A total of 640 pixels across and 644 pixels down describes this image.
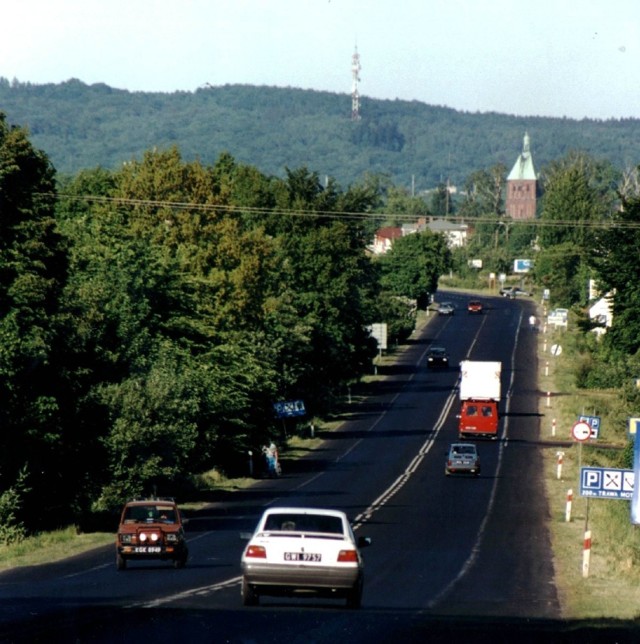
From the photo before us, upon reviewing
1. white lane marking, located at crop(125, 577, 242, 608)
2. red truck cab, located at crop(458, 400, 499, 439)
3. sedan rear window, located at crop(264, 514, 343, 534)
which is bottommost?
red truck cab, located at crop(458, 400, 499, 439)

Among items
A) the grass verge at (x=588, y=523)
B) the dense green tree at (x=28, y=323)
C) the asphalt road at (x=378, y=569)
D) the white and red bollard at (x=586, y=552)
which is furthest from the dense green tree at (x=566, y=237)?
the white and red bollard at (x=586, y=552)

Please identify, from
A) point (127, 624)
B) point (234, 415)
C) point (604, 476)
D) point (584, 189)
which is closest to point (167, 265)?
point (234, 415)

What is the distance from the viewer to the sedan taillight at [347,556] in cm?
2119

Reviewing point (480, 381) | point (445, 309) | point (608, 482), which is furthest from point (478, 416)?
point (445, 309)

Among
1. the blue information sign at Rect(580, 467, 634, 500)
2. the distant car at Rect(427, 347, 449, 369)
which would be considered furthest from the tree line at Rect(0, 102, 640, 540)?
the blue information sign at Rect(580, 467, 634, 500)

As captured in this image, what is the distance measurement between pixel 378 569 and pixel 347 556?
1297 cm

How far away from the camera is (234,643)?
17.3 meters

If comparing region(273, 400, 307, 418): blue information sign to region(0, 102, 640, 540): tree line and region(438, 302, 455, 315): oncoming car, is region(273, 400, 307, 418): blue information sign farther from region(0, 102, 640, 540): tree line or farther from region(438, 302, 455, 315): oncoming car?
region(438, 302, 455, 315): oncoming car

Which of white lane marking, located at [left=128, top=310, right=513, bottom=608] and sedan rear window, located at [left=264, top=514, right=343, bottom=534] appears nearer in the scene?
sedan rear window, located at [left=264, top=514, right=343, bottom=534]

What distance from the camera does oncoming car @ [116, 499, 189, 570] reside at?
3173 cm

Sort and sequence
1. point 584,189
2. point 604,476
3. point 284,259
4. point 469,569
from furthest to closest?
point 584,189 < point 284,259 < point 469,569 < point 604,476

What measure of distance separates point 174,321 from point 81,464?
1573cm

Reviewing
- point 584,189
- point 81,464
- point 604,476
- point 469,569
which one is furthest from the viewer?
point 584,189

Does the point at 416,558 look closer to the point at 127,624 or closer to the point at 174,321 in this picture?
the point at 127,624
